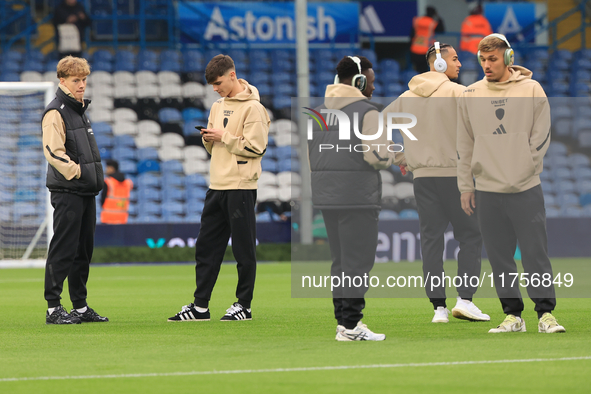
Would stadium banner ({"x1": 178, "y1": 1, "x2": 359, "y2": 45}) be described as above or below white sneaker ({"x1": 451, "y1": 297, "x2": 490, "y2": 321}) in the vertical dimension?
above

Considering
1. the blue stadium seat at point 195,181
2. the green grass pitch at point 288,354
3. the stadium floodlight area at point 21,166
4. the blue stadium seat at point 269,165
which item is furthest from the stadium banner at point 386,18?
the green grass pitch at point 288,354

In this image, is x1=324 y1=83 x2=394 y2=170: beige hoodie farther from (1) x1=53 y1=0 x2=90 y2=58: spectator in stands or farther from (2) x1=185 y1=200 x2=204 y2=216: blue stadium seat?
(1) x1=53 y1=0 x2=90 y2=58: spectator in stands

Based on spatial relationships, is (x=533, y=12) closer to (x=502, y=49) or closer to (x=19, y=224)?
(x=19, y=224)

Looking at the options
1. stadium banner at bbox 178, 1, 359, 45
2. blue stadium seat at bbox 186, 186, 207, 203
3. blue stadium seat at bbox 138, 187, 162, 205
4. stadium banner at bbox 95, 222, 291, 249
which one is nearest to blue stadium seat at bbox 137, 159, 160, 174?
blue stadium seat at bbox 138, 187, 162, 205

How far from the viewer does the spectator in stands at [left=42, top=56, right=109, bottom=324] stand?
23.9ft

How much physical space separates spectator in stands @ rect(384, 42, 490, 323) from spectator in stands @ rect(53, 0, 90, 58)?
1460 centimetres

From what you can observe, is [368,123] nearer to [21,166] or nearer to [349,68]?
[349,68]

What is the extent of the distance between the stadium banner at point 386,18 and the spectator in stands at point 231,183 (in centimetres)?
1712

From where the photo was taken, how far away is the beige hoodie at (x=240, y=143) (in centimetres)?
734

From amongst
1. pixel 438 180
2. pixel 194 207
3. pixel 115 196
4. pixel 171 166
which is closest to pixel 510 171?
pixel 438 180

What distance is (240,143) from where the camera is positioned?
7301 mm

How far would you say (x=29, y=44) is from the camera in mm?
21188

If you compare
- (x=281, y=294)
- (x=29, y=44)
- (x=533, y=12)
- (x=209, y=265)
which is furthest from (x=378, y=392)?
(x=533, y=12)

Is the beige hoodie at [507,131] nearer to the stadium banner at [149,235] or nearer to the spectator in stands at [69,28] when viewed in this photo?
the stadium banner at [149,235]
